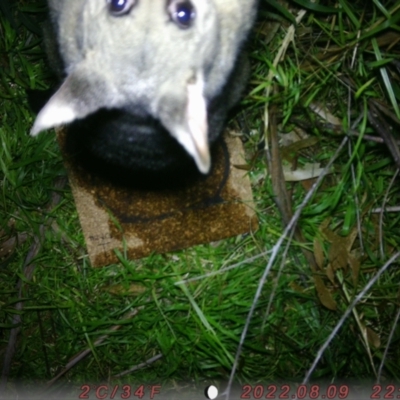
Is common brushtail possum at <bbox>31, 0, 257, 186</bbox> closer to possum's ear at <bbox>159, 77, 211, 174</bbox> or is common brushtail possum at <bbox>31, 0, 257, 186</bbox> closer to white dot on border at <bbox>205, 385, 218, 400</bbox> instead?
possum's ear at <bbox>159, 77, 211, 174</bbox>

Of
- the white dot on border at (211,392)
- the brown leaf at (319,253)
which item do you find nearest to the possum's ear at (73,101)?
the brown leaf at (319,253)

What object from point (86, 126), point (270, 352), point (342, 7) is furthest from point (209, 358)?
point (342, 7)

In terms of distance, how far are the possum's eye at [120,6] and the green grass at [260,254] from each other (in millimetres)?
841

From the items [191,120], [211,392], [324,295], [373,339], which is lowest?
[211,392]

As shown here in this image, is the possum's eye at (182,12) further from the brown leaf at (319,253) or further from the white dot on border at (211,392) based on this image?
the white dot on border at (211,392)

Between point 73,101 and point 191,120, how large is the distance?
311 millimetres

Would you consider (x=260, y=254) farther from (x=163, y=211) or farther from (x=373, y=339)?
(x=373, y=339)

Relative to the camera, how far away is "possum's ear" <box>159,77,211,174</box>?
1.22 m

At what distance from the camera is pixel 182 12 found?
131 cm

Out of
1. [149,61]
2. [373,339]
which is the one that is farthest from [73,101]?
[373,339]

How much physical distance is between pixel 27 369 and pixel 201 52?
1583 millimetres

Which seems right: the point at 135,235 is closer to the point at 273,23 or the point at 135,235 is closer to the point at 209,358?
the point at 209,358

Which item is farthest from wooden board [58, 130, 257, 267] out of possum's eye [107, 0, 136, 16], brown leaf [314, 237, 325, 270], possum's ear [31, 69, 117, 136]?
possum's eye [107, 0, 136, 16]

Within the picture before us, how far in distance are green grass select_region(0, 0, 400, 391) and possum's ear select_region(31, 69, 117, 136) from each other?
806 mm
